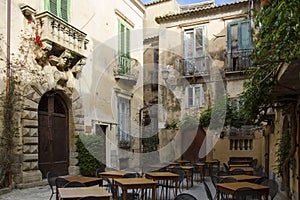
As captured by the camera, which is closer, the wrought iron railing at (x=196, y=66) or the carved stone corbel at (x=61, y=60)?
the carved stone corbel at (x=61, y=60)

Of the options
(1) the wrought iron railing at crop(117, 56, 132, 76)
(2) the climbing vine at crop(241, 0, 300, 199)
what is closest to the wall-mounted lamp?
(1) the wrought iron railing at crop(117, 56, 132, 76)

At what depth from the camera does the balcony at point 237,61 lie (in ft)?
50.6

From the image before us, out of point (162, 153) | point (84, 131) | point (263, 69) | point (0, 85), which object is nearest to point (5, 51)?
point (0, 85)

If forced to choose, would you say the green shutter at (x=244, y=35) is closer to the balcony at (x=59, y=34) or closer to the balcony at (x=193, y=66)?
the balcony at (x=193, y=66)

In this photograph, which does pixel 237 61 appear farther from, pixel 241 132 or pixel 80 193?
pixel 80 193

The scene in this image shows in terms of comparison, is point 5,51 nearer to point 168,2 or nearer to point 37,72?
point 37,72

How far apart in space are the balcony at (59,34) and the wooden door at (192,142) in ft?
24.4

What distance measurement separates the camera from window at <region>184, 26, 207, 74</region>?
16750mm

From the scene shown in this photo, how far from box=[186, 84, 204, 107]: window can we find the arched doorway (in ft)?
24.1

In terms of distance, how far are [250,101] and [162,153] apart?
419 inches

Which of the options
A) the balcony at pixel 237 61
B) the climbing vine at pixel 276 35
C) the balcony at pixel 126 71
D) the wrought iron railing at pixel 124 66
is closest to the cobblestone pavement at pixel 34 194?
the climbing vine at pixel 276 35

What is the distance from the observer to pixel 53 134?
10.8 meters

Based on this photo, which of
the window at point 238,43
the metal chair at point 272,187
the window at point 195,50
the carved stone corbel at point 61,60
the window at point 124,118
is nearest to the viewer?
the metal chair at point 272,187

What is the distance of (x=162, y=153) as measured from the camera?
17.0 m
